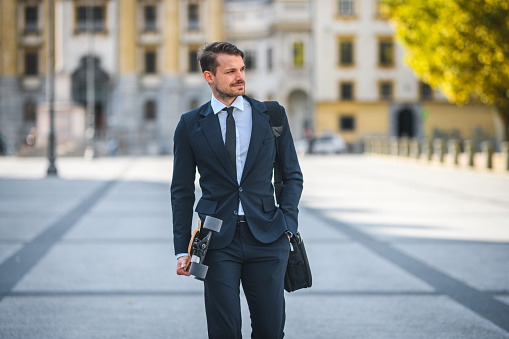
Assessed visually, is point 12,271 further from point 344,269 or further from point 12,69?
point 12,69

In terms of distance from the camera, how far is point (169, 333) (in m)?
5.67

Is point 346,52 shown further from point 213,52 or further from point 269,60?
point 213,52

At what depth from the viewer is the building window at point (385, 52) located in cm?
5934

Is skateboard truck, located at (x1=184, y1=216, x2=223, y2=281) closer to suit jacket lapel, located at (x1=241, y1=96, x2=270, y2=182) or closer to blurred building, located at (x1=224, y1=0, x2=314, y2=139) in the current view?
suit jacket lapel, located at (x1=241, y1=96, x2=270, y2=182)

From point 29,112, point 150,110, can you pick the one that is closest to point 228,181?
point 150,110

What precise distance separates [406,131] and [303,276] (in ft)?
190

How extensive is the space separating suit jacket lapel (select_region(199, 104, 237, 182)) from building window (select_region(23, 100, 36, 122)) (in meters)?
61.5

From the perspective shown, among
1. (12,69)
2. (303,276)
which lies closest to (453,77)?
(303,276)


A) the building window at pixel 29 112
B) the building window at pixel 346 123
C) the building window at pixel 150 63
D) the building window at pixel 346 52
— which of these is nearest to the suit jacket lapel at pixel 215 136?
the building window at pixel 346 123

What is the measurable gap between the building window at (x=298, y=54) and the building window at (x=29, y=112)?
21.3m

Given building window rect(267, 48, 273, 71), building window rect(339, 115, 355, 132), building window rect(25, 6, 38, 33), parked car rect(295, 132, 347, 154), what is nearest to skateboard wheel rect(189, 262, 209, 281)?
parked car rect(295, 132, 347, 154)

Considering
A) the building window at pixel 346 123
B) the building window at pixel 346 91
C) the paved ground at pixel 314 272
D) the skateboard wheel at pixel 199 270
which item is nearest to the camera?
the skateboard wheel at pixel 199 270

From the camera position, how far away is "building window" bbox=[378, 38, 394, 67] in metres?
59.3

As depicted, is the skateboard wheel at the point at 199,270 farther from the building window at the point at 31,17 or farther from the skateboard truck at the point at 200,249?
the building window at the point at 31,17
